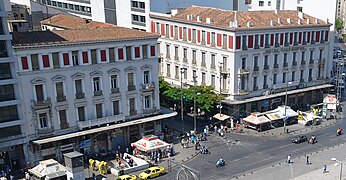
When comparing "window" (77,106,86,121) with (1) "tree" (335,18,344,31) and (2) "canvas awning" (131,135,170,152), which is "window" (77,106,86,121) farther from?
(1) "tree" (335,18,344,31)

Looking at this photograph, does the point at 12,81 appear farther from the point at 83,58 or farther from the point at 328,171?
the point at 328,171

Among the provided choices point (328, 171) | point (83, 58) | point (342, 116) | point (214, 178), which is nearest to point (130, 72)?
point (83, 58)

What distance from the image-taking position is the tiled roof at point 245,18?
253 feet

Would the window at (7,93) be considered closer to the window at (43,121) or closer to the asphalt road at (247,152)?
the window at (43,121)

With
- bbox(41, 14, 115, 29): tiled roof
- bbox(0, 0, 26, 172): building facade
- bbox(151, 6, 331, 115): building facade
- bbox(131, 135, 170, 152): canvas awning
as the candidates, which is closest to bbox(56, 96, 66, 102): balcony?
bbox(0, 0, 26, 172): building facade

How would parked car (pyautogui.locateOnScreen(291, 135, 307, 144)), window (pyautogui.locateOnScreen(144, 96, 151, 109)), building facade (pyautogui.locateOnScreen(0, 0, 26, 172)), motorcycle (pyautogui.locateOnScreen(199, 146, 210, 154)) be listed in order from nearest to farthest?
building facade (pyautogui.locateOnScreen(0, 0, 26, 172)) → motorcycle (pyautogui.locateOnScreen(199, 146, 210, 154)) → window (pyautogui.locateOnScreen(144, 96, 151, 109)) → parked car (pyautogui.locateOnScreen(291, 135, 307, 144))

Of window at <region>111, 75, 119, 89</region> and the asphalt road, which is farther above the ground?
window at <region>111, 75, 119, 89</region>

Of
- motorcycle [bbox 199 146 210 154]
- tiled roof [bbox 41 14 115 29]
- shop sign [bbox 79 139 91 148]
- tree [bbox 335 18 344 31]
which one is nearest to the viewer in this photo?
shop sign [bbox 79 139 91 148]

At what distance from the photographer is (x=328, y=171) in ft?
188

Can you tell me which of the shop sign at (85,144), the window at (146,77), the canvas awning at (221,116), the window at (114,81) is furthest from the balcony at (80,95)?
the canvas awning at (221,116)

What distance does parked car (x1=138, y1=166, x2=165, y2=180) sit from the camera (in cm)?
5544

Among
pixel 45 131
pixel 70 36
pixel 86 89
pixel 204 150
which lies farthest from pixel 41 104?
pixel 204 150

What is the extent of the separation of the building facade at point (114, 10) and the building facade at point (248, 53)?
768 centimetres

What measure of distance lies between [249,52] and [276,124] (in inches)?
551
